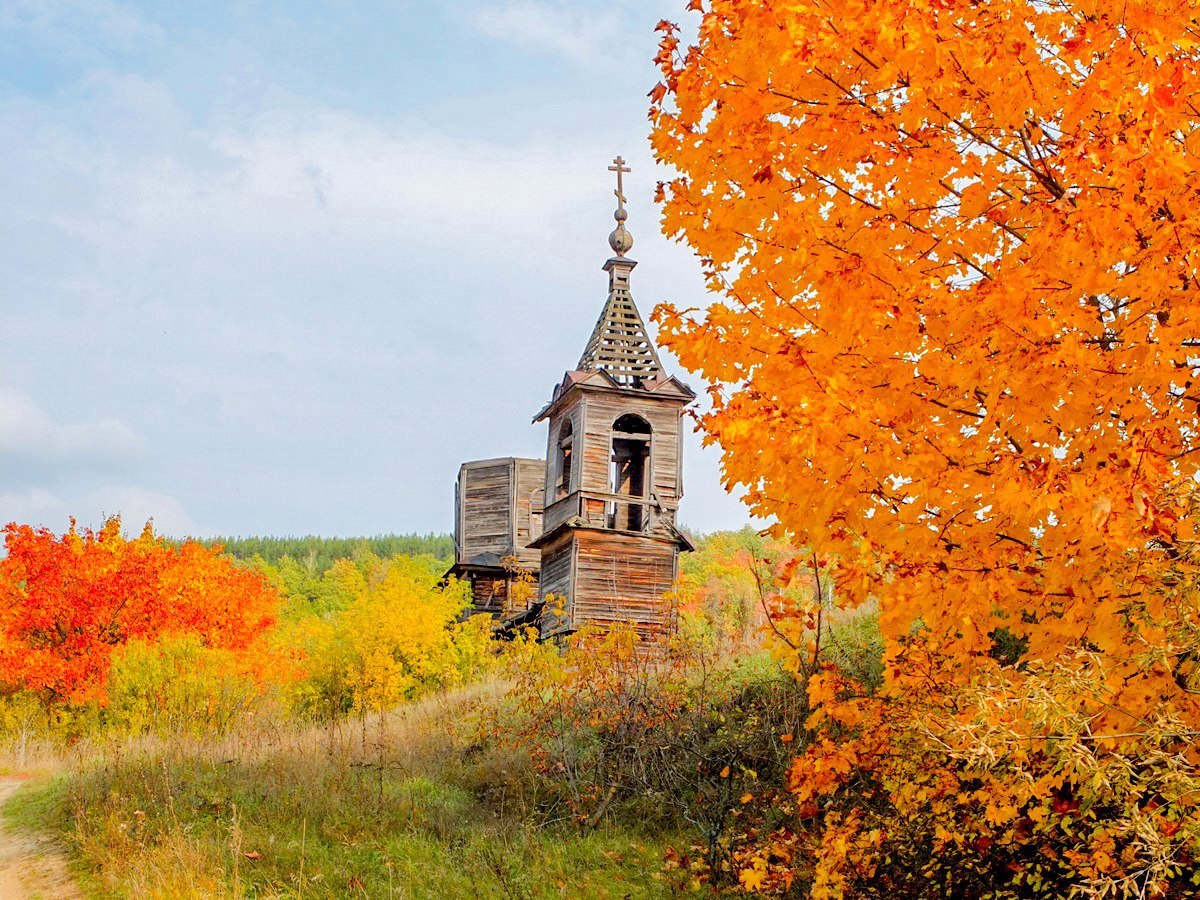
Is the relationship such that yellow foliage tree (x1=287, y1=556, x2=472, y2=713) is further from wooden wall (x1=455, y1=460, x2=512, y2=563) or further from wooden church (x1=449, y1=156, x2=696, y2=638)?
wooden wall (x1=455, y1=460, x2=512, y2=563)

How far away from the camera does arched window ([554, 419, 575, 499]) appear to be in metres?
25.4

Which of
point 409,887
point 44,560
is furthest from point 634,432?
point 409,887

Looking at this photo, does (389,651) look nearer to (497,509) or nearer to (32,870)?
(32,870)

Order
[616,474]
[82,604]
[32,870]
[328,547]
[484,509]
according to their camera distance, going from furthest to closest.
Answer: [328,547] → [484,509] → [616,474] → [82,604] → [32,870]

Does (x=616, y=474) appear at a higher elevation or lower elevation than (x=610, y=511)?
higher

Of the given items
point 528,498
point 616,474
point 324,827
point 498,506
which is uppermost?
point 528,498

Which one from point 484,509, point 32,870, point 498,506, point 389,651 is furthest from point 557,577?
point 484,509

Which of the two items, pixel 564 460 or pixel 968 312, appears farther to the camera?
Answer: pixel 564 460

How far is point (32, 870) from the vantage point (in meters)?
9.71

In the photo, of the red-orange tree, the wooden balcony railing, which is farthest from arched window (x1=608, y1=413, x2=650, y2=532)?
the red-orange tree

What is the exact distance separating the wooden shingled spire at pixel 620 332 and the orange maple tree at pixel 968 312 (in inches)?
742

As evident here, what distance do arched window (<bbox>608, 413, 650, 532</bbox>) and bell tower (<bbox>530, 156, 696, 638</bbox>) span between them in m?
0.03

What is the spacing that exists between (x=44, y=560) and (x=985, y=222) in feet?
78.1

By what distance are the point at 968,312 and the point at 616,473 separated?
816 inches
